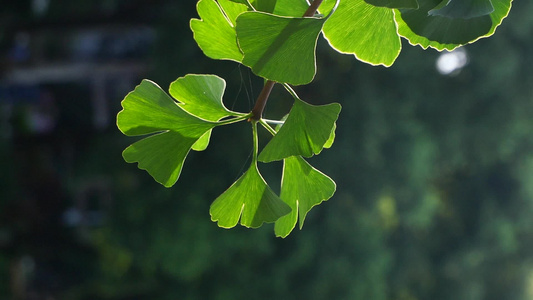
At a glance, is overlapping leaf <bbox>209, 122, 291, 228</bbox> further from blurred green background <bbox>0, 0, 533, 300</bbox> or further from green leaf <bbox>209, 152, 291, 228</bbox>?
blurred green background <bbox>0, 0, 533, 300</bbox>

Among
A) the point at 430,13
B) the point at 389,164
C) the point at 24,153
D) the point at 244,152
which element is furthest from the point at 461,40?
the point at 24,153

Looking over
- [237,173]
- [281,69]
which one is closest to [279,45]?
[281,69]

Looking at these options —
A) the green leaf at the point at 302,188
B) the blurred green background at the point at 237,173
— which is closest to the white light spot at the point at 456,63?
the blurred green background at the point at 237,173

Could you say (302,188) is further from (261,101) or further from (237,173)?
(237,173)

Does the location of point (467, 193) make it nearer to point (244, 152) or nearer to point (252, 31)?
point (244, 152)

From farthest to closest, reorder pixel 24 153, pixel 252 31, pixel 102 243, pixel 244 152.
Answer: pixel 24 153
pixel 102 243
pixel 244 152
pixel 252 31

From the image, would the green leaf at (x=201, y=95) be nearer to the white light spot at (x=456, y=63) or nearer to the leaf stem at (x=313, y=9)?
the leaf stem at (x=313, y=9)

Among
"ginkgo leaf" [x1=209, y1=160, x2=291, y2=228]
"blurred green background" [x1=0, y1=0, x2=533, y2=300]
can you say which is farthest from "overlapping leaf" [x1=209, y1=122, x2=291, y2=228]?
"blurred green background" [x1=0, y1=0, x2=533, y2=300]
